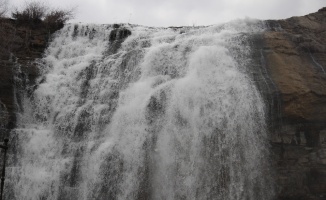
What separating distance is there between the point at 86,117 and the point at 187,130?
3459 mm

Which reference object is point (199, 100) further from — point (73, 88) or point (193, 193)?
point (73, 88)

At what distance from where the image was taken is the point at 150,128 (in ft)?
39.3

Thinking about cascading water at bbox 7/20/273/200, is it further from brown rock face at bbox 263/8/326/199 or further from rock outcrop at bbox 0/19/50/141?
brown rock face at bbox 263/8/326/199

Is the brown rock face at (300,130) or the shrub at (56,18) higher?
the shrub at (56,18)

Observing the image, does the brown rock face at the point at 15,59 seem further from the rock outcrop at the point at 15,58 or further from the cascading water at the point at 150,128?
the cascading water at the point at 150,128

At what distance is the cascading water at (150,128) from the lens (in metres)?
11.2

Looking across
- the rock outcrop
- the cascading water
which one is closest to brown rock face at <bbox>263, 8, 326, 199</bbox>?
the cascading water

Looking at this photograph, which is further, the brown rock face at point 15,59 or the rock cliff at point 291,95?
the brown rock face at point 15,59

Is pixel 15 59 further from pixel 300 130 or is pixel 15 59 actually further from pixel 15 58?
pixel 300 130

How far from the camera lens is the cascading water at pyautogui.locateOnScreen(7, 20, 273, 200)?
1124 cm

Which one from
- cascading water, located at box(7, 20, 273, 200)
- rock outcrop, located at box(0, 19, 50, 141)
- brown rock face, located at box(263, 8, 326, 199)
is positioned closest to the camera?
cascading water, located at box(7, 20, 273, 200)

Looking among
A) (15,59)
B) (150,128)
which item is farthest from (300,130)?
(15,59)

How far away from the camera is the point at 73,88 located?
14.3m

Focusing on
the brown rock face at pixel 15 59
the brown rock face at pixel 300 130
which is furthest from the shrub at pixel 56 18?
the brown rock face at pixel 300 130
